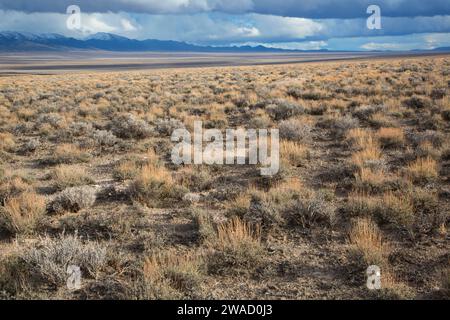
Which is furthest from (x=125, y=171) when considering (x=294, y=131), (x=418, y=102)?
(x=418, y=102)

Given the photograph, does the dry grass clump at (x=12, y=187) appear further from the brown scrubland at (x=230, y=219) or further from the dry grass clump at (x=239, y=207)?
the dry grass clump at (x=239, y=207)

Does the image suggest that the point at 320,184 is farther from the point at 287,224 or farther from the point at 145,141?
the point at 145,141

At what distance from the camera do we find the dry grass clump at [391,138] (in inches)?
452

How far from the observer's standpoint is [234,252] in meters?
5.45

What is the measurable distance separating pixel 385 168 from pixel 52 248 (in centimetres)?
693

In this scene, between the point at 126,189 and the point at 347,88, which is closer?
the point at 126,189

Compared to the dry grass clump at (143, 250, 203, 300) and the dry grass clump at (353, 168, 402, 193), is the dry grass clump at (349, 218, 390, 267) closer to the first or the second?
the dry grass clump at (353, 168, 402, 193)

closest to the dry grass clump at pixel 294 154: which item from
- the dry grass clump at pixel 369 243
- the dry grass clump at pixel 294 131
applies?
the dry grass clump at pixel 294 131

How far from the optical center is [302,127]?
13477 mm

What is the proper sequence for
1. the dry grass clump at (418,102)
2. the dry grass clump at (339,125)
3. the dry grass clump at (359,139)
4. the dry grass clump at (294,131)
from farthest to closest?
the dry grass clump at (418,102) < the dry grass clump at (339,125) < the dry grass clump at (294,131) < the dry grass clump at (359,139)

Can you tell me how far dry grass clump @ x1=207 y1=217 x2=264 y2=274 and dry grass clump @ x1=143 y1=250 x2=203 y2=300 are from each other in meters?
0.24

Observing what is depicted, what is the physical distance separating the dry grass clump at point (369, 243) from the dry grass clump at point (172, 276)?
212 centimetres

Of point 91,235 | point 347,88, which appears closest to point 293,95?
point 347,88
